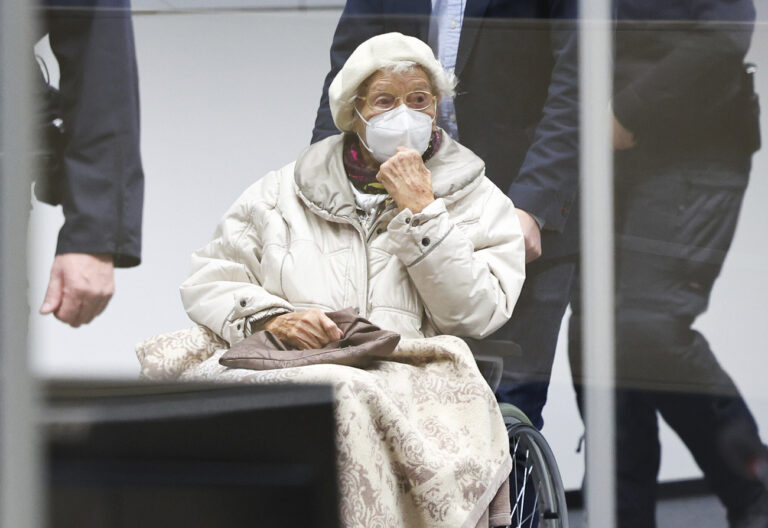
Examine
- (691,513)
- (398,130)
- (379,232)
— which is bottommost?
(691,513)

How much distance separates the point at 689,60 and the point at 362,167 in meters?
0.96

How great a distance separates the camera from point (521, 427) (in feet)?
8.97

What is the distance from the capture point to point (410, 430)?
2.28m

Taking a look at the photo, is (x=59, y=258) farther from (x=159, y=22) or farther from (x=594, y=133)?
(x=594, y=133)

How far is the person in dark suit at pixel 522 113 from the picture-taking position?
10.1ft

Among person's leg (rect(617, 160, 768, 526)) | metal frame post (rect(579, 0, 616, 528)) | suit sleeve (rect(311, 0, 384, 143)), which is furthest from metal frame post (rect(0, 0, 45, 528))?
person's leg (rect(617, 160, 768, 526))

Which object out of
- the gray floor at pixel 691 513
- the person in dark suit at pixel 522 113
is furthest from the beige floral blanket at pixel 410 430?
the gray floor at pixel 691 513

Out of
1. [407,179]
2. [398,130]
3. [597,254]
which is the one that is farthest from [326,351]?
[597,254]

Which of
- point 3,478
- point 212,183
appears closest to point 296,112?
point 212,183

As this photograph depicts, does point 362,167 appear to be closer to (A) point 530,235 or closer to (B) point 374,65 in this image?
(B) point 374,65

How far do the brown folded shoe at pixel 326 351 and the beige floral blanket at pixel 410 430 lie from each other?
3 cm

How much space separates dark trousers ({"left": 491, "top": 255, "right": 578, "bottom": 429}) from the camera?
3.11m

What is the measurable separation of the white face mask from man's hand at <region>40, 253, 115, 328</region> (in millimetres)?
733

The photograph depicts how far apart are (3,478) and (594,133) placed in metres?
2.17
